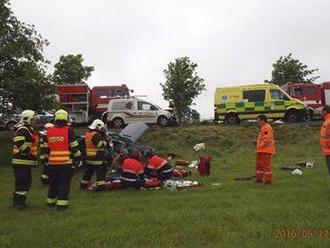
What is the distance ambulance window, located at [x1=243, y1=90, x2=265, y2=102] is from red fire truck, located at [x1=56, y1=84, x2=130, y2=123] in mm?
8542

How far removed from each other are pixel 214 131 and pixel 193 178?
1121 cm

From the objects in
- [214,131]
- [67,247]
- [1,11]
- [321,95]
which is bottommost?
[67,247]

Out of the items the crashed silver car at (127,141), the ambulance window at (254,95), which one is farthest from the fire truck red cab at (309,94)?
the crashed silver car at (127,141)

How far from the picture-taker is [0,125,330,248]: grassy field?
8.09 metres

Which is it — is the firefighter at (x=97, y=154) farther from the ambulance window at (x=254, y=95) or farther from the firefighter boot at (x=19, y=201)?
the ambulance window at (x=254, y=95)

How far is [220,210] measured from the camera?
998 cm

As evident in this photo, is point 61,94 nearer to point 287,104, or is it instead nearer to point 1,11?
point 1,11

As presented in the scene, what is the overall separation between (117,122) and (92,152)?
1721 centimetres

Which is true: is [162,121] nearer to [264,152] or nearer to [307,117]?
[307,117]

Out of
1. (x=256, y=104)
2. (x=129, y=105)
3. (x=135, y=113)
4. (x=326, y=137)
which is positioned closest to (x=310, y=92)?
(x=256, y=104)

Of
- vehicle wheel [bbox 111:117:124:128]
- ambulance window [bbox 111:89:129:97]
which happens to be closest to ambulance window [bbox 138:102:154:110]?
vehicle wheel [bbox 111:117:124:128]

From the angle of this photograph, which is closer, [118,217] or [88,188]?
[118,217]

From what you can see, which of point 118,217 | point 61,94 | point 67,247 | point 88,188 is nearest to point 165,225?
point 118,217

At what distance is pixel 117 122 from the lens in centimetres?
3058
